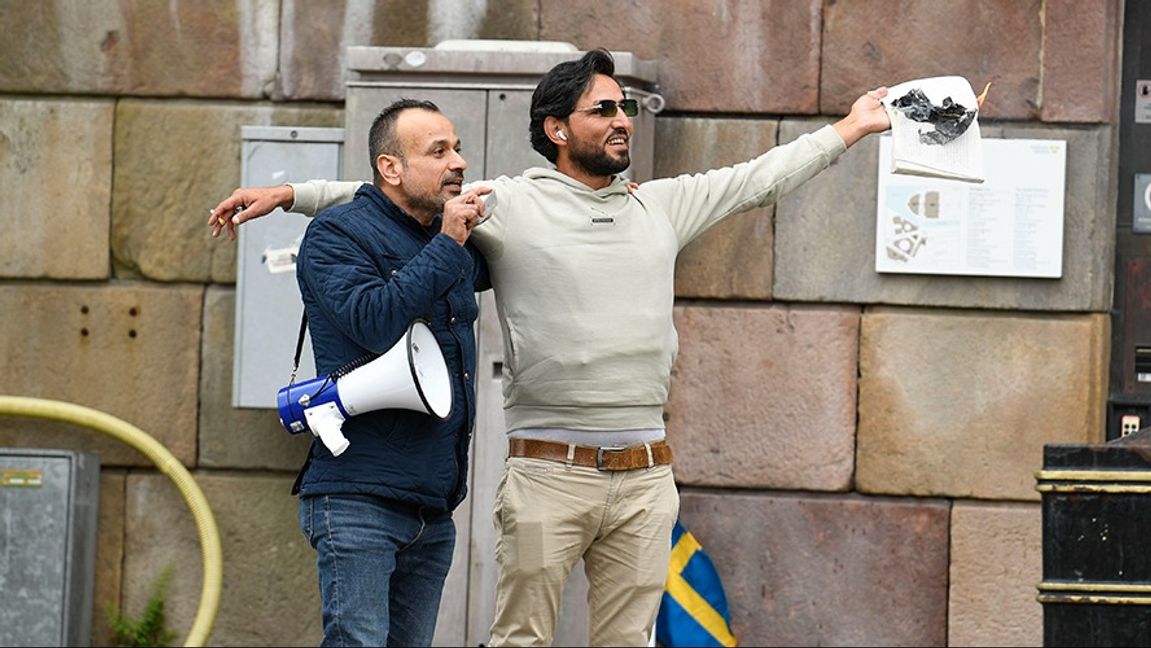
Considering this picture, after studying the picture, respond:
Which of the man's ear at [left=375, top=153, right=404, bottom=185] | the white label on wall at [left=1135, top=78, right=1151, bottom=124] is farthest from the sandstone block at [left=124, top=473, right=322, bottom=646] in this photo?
the white label on wall at [left=1135, top=78, right=1151, bottom=124]

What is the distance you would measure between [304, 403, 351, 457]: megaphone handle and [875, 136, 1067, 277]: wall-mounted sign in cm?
297

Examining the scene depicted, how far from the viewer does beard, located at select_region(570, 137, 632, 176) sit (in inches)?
213

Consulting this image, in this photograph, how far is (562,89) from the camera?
18.0 feet

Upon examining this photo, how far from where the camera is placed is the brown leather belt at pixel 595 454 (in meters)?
5.36

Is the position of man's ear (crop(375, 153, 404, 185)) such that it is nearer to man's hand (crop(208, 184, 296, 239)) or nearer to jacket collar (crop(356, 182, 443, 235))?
jacket collar (crop(356, 182, 443, 235))

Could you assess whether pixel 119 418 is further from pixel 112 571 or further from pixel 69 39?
pixel 69 39

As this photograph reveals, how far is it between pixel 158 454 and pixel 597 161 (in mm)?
2813

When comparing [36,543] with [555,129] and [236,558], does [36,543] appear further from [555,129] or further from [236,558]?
[555,129]

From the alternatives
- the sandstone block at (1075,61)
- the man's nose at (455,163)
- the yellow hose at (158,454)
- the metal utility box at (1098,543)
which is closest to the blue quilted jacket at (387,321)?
the man's nose at (455,163)

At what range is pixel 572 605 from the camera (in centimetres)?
709

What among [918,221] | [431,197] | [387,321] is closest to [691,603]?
[918,221]

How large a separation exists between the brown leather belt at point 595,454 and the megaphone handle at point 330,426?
0.64m

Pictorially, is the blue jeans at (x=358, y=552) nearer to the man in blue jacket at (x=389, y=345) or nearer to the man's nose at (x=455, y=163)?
the man in blue jacket at (x=389, y=345)

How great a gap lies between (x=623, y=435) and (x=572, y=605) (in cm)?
183
